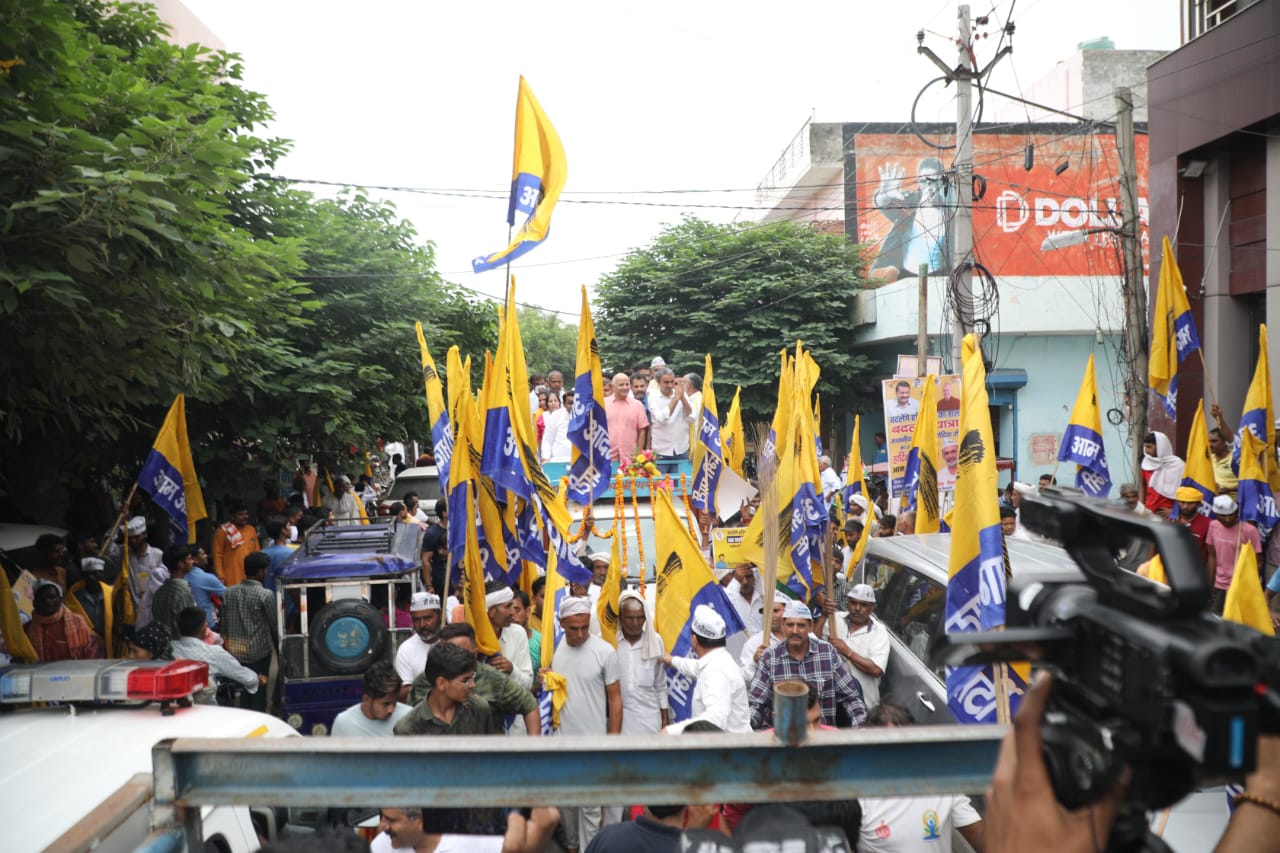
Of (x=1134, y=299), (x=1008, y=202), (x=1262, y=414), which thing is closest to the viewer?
(x=1262, y=414)

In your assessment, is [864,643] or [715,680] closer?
[715,680]

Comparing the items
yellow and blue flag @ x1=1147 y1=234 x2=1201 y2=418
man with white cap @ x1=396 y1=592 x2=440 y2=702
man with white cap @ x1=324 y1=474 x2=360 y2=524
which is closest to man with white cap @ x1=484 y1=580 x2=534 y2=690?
man with white cap @ x1=396 y1=592 x2=440 y2=702

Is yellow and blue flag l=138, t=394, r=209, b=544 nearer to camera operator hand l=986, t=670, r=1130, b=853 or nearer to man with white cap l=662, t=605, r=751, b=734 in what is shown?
man with white cap l=662, t=605, r=751, b=734

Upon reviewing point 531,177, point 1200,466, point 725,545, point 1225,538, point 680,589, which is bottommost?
point 1225,538

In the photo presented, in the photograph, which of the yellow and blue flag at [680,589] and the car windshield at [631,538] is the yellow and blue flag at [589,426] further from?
the yellow and blue flag at [680,589]

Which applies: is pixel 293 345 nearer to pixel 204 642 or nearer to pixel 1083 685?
pixel 204 642

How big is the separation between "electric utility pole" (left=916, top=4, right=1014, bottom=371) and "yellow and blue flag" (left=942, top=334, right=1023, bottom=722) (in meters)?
9.62

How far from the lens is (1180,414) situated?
15289 mm

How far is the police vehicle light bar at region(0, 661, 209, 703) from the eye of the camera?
A: 3.86 meters

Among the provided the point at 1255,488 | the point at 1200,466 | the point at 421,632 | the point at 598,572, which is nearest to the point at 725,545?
the point at 598,572

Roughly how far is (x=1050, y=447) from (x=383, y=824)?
2483 cm

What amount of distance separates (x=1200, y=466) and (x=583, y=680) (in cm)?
725

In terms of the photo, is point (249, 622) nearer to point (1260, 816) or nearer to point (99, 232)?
point (99, 232)

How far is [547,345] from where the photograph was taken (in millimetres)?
76938
